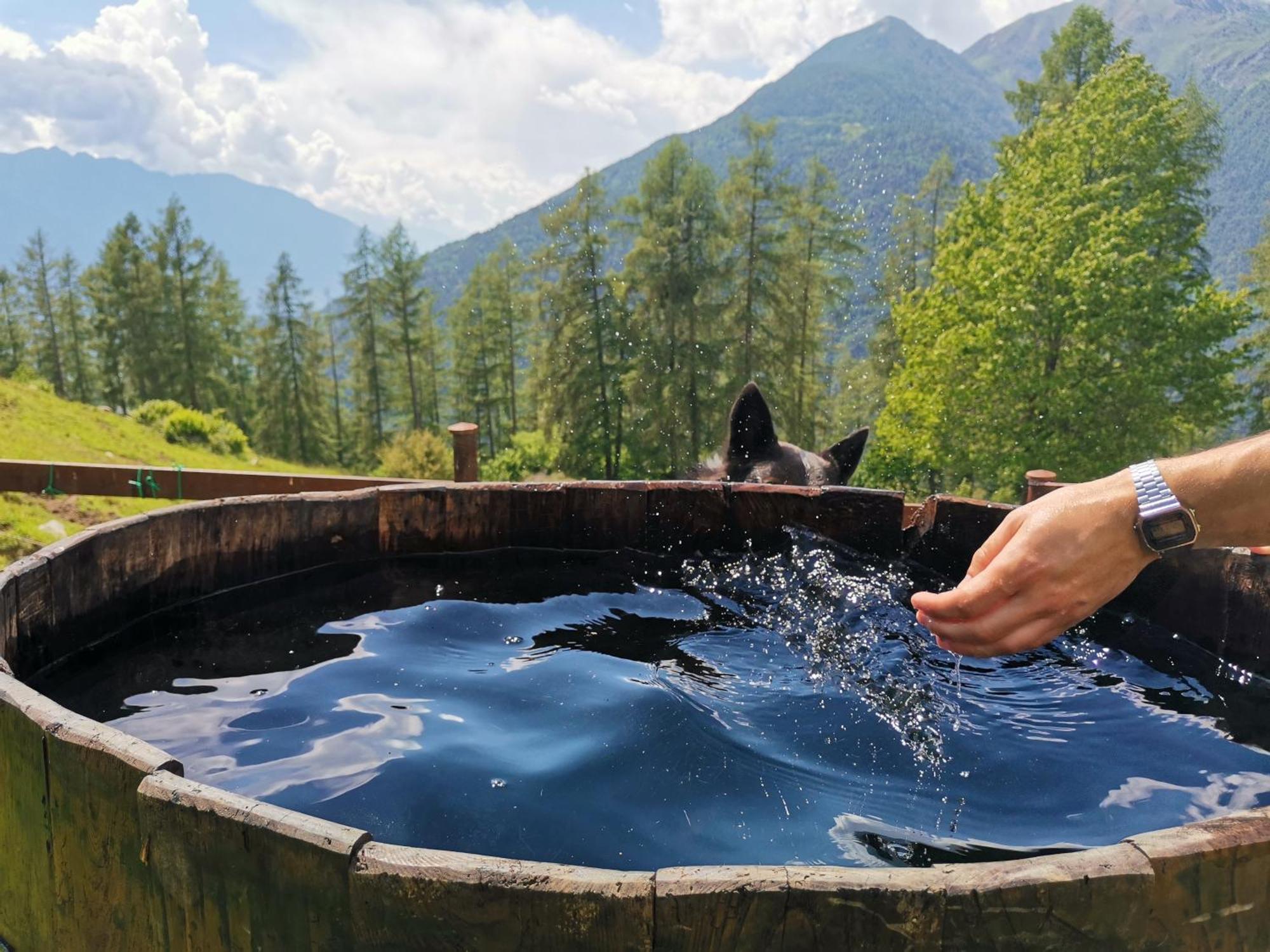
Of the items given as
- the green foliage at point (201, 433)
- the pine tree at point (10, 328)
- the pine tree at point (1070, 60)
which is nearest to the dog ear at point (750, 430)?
the green foliage at point (201, 433)

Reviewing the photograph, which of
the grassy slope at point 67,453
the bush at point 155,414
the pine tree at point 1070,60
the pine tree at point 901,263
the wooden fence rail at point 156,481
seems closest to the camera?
the wooden fence rail at point 156,481

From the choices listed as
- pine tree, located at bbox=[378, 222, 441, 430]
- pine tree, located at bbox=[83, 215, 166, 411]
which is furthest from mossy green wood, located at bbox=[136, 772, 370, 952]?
pine tree, located at bbox=[83, 215, 166, 411]

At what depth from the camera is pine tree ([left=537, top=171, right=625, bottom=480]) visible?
4375 cm

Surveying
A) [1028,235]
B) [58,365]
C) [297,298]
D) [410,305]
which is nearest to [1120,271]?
[1028,235]

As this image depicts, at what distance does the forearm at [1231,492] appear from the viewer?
2164 mm

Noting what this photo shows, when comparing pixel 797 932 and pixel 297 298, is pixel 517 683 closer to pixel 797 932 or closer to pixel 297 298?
pixel 797 932

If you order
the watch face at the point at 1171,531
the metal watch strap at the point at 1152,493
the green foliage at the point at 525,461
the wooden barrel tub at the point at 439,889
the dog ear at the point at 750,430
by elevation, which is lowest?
the green foliage at the point at 525,461

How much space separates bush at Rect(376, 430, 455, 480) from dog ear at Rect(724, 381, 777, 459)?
33.8 metres

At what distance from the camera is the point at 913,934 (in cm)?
138

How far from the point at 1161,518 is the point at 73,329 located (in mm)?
85235

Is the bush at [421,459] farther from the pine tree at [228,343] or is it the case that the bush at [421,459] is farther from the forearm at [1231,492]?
the forearm at [1231,492]

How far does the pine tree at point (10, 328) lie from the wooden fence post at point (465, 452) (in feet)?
210

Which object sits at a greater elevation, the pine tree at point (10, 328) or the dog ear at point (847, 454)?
the pine tree at point (10, 328)

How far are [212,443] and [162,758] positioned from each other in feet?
81.5
